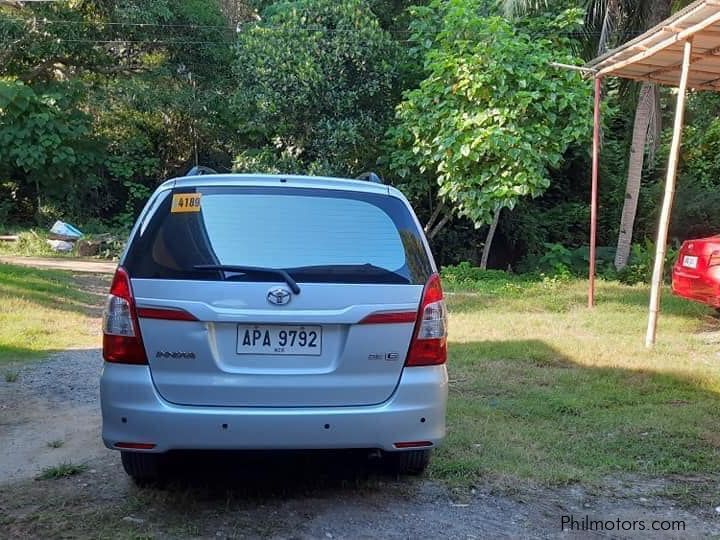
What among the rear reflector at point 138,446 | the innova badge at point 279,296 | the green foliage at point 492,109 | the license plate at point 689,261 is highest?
the green foliage at point 492,109

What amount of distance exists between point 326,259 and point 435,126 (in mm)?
10652

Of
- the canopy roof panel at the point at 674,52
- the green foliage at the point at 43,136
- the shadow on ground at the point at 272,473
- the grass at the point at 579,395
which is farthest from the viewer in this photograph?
the green foliage at the point at 43,136

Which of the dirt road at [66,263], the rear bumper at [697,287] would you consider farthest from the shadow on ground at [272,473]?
the dirt road at [66,263]

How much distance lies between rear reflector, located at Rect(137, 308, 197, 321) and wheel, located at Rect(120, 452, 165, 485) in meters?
0.79

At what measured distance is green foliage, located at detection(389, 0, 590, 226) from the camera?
42.4 ft

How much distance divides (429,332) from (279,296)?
751 millimetres

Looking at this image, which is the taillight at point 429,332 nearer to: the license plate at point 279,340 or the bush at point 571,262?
the license plate at point 279,340

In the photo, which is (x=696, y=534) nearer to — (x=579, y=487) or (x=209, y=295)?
(x=579, y=487)

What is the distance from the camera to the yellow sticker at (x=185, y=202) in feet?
11.7

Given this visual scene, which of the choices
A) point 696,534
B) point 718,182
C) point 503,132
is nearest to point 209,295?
point 696,534

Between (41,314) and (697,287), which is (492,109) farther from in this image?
(41,314)

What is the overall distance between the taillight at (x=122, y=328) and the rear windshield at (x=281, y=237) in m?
0.10

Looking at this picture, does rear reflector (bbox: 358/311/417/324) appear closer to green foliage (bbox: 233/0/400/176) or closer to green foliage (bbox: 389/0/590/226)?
green foliage (bbox: 389/0/590/226)

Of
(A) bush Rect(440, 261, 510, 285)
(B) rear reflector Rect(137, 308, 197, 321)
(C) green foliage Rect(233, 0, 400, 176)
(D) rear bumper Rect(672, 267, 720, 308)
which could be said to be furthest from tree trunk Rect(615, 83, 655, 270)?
(B) rear reflector Rect(137, 308, 197, 321)
